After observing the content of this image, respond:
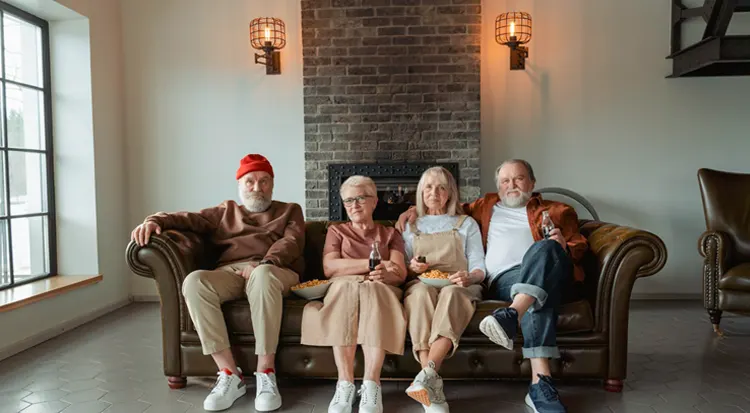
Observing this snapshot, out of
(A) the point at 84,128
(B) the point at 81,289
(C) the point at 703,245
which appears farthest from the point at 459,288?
(A) the point at 84,128

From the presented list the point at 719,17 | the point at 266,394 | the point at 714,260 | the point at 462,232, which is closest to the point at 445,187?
the point at 462,232

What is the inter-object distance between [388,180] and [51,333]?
8.81ft

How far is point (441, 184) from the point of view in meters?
3.06

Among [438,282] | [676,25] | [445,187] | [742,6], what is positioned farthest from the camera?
[676,25]

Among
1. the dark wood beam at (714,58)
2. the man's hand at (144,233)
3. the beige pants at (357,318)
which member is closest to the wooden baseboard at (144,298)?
the man's hand at (144,233)

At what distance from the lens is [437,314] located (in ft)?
8.33

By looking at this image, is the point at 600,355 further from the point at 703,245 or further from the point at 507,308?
the point at 703,245

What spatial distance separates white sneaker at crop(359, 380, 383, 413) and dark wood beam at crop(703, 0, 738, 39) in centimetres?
356

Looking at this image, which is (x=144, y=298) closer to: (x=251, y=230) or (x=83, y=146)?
(x=83, y=146)

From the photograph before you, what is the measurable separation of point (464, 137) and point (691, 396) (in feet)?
8.57

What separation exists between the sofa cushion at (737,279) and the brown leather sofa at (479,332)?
1417mm

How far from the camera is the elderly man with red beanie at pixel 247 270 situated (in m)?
2.62

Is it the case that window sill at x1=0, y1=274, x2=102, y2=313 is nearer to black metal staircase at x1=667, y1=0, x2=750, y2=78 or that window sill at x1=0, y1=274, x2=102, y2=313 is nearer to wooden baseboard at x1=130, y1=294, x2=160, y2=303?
wooden baseboard at x1=130, y1=294, x2=160, y2=303

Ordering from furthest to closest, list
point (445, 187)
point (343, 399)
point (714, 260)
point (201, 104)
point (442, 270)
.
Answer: point (201, 104)
point (714, 260)
point (445, 187)
point (442, 270)
point (343, 399)
